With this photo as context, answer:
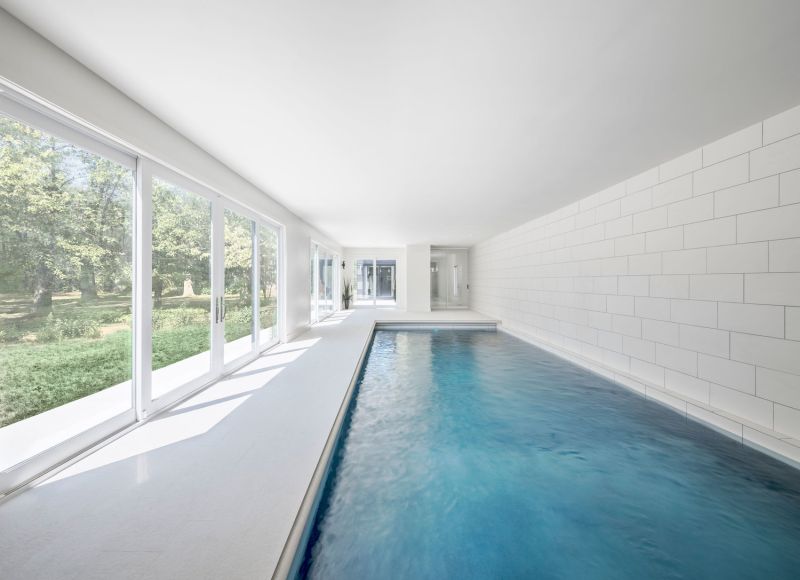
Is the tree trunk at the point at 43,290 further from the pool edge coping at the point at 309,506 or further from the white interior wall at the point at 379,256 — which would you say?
the white interior wall at the point at 379,256

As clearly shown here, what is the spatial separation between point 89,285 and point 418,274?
10018 millimetres

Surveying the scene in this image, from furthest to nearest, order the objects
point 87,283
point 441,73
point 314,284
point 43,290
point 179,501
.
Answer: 1. point 314,284
2. point 87,283
3. point 43,290
4. point 441,73
5. point 179,501

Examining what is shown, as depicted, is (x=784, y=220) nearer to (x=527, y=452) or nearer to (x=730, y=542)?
(x=730, y=542)

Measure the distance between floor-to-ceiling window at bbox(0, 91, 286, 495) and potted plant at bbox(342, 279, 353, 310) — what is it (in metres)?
8.92

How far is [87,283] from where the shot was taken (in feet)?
8.50

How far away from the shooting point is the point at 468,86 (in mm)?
2277

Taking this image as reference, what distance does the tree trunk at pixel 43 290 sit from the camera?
2219 millimetres

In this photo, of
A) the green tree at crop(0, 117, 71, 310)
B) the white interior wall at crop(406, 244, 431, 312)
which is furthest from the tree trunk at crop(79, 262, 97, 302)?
the white interior wall at crop(406, 244, 431, 312)

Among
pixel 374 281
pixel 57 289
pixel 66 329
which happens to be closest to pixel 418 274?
pixel 374 281

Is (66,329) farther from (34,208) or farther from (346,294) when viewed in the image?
(346,294)

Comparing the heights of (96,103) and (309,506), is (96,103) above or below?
above

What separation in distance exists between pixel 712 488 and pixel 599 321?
2.90 m

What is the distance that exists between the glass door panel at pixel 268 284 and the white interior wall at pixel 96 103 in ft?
4.16

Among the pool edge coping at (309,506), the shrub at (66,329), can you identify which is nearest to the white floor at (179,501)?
the pool edge coping at (309,506)
